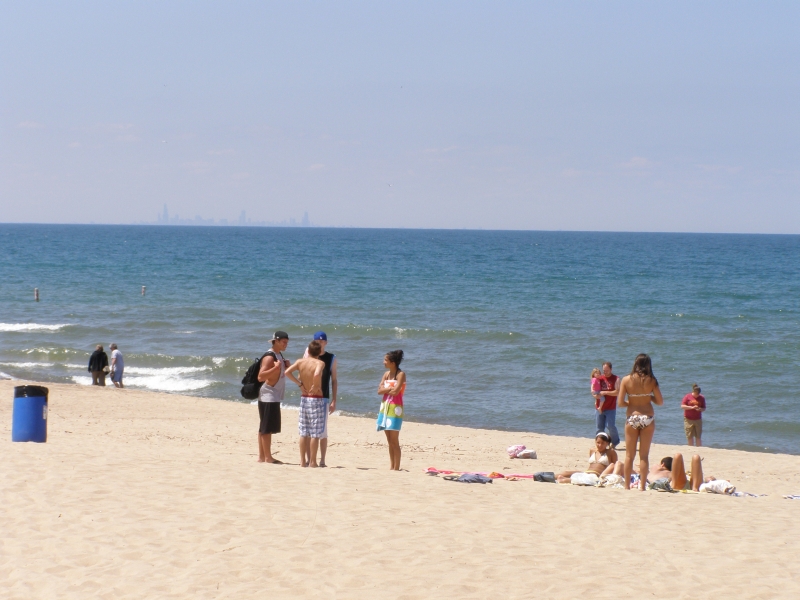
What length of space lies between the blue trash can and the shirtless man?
3.44 meters

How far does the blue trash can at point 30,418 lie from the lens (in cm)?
1055

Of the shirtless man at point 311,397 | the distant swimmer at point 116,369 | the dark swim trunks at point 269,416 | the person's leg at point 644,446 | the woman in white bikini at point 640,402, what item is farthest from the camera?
the distant swimmer at point 116,369

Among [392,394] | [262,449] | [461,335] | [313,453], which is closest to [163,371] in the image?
[461,335]

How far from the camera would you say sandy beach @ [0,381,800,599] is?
609 cm

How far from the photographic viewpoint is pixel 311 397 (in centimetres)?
965

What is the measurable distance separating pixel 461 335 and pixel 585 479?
62.2 ft

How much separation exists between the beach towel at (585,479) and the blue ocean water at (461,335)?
7412 millimetres

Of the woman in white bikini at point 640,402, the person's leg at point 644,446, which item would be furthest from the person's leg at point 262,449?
the person's leg at point 644,446

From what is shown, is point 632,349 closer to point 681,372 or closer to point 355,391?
point 681,372

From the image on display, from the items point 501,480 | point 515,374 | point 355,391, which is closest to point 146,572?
point 501,480

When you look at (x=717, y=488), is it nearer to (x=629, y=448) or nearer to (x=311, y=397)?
(x=629, y=448)

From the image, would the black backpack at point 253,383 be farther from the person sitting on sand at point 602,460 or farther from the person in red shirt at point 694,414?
the person in red shirt at point 694,414

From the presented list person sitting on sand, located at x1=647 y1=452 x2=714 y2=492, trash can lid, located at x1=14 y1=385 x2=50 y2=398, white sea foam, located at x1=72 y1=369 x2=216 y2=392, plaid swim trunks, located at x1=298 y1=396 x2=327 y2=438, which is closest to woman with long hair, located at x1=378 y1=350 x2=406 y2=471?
plaid swim trunks, located at x1=298 y1=396 x2=327 y2=438

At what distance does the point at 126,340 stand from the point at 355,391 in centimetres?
1086
